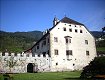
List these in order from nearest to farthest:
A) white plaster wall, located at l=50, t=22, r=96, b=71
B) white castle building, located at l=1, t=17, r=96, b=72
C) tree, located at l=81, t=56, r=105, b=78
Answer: tree, located at l=81, t=56, r=105, b=78 → white castle building, located at l=1, t=17, r=96, b=72 → white plaster wall, located at l=50, t=22, r=96, b=71

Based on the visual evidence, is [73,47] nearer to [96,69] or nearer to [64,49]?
[64,49]

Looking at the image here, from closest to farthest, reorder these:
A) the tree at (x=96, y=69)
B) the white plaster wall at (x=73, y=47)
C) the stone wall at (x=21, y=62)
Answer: the tree at (x=96, y=69), the stone wall at (x=21, y=62), the white plaster wall at (x=73, y=47)

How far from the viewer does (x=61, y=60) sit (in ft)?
139

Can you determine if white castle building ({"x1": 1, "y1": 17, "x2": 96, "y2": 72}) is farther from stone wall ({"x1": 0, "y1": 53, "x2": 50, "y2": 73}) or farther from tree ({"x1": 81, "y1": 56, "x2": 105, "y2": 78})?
tree ({"x1": 81, "y1": 56, "x2": 105, "y2": 78})

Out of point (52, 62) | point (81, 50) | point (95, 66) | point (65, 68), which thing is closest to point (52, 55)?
point (52, 62)

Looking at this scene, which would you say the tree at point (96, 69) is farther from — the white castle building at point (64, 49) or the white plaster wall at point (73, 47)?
the white plaster wall at point (73, 47)

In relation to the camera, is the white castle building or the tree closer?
the tree

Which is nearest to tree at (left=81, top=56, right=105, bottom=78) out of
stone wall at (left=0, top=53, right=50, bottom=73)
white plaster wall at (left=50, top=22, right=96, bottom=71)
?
stone wall at (left=0, top=53, right=50, bottom=73)

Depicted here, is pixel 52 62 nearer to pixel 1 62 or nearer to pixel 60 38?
pixel 60 38

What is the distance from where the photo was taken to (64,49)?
4309 cm

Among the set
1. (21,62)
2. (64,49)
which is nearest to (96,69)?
(21,62)

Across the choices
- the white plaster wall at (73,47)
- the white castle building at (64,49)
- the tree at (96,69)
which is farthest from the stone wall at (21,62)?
the tree at (96,69)

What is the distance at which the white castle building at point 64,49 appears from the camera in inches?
1602

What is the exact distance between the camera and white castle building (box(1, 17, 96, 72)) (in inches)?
1602
